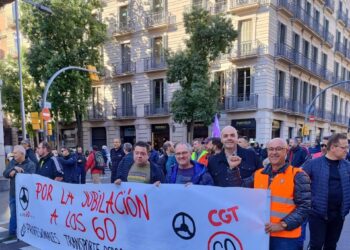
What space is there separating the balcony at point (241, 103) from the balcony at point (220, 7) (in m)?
5.87

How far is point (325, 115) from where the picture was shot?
96.5 feet

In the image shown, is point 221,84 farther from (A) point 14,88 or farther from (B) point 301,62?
(A) point 14,88

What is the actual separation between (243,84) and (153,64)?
23.4 feet

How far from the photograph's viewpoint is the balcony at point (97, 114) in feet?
87.4

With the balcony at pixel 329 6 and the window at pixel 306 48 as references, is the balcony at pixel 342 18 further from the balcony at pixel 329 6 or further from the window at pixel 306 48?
the window at pixel 306 48

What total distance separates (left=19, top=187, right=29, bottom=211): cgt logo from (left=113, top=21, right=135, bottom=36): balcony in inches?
843

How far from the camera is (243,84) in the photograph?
818 inches

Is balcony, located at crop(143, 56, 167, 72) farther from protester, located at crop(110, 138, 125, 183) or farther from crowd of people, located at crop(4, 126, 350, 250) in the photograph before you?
crowd of people, located at crop(4, 126, 350, 250)

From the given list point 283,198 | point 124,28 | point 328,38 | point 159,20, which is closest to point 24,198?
point 283,198

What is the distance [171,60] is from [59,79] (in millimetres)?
7680

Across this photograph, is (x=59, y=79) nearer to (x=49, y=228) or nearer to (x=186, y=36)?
(x=186, y=36)

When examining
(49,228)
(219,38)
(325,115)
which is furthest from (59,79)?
(325,115)

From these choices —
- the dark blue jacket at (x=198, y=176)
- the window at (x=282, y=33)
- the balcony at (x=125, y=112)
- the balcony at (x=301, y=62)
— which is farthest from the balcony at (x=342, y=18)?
the dark blue jacket at (x=198, y=176)

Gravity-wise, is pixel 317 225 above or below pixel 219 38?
below
